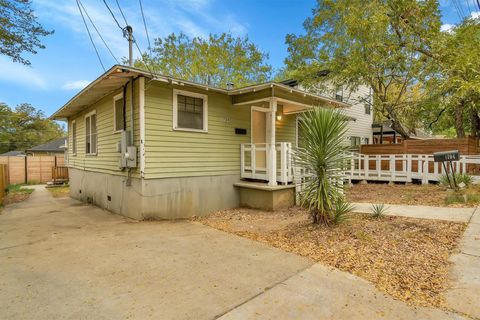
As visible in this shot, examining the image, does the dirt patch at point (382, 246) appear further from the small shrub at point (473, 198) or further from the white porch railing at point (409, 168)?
the white porch railing at point (409, 168)

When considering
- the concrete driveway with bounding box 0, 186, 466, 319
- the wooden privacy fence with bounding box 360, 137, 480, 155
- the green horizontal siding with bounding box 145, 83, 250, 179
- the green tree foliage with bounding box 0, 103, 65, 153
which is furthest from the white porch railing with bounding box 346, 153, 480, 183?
the green tree foliage with bounding box 0, 103, 65, 153

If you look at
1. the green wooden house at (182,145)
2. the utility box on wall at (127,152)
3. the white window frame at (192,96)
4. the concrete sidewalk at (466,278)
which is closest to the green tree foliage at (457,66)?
the green wooden house at (182,145)

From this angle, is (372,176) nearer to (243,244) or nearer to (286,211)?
(286,211)

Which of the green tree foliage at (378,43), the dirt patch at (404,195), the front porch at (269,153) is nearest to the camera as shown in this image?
the dirt patch at (404,195)

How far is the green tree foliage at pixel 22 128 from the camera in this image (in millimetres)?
33653

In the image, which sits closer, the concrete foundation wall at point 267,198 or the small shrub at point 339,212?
the small shrub at point 339,212

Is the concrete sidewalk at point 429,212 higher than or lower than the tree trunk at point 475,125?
lower

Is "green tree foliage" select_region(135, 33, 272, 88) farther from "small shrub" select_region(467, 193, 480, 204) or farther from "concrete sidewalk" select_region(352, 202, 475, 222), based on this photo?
"small shrub" select_region(467, 193, 480, 204)

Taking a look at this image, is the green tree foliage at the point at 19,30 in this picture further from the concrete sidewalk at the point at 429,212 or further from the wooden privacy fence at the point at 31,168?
the wooden privacy fence at the point at 31,168

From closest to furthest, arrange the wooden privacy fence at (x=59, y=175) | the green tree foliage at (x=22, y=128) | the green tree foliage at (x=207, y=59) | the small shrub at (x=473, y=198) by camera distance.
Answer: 1. the small shrub at (x=473, y=198)
2. the wooden privacy fence at (x=59, y=175)
3. the green tree foliage at (x=207, y=59)
4. the green tree foliage at (x=22, y=128)

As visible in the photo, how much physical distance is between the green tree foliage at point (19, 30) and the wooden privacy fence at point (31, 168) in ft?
37.3

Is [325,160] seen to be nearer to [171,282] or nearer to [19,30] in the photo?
[171,282]

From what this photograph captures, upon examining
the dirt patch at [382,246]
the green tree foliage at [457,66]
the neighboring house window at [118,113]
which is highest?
the green tree foliage at [457,66]

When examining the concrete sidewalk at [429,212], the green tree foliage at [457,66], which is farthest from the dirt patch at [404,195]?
the green tree foliage at [457,66]
